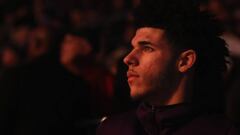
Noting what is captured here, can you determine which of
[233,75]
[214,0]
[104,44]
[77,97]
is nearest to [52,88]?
[77,97]

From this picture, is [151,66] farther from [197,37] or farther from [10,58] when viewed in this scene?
[10,58]

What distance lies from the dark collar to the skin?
1.9 inches

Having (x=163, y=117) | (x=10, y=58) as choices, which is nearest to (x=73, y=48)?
(x=163, y=117)

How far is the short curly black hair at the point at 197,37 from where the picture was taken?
2.68 meters

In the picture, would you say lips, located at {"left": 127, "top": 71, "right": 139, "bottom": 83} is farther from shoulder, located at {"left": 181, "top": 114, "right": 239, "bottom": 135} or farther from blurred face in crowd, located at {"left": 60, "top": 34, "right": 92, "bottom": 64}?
blurred face in crowd, located at {"left": 60, "top": 34, "right": 92, "bottom": 64}

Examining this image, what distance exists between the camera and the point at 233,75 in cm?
455

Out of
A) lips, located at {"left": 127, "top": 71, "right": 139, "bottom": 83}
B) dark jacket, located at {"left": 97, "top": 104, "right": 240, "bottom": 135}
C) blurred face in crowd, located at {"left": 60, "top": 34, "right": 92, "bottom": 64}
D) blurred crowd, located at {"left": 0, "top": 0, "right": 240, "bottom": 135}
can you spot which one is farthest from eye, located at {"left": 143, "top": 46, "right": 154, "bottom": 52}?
blurred face in crowd, located at {"left": 60, "top": 34, "right": 92, "bottom": 64}

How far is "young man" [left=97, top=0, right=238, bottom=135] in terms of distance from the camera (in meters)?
2.60

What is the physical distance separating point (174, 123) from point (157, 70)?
10.0 inches

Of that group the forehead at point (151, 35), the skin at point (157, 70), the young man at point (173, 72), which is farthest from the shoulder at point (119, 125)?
the forehead at point (151, 35)

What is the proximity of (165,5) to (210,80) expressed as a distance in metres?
0.41

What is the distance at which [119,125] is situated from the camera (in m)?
2.71

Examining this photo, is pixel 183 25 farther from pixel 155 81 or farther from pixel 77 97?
pixel 77 97

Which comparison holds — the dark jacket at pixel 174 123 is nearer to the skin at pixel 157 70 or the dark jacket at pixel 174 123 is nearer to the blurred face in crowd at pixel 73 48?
the skin at pixel 157 70
